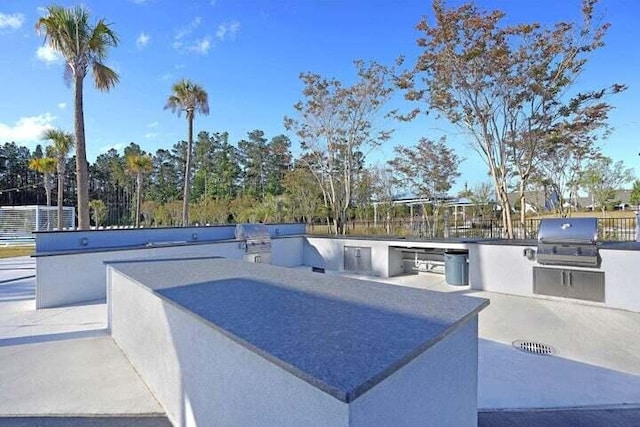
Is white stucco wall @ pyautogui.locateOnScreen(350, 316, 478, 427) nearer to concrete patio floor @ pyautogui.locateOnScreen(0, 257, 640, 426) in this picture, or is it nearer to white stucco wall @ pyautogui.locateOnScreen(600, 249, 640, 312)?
concrete patio floor @ pyautogui.locateOnScreen(0, 257, 640, 426)

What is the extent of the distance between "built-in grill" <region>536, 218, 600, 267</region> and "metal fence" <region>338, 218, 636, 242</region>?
192 cm

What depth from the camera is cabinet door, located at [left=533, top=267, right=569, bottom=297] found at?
5.61m

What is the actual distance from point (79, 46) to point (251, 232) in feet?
21.3

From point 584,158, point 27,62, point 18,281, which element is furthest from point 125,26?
point 584,158

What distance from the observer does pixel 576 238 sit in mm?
5355

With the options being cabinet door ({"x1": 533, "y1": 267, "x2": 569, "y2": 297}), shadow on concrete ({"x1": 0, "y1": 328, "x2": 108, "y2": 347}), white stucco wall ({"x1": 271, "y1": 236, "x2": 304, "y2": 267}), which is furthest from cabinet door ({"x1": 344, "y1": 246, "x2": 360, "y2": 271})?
shadow on concrete ({"x1": 0, "y1": 328, "x2": 108, "y2": 347})

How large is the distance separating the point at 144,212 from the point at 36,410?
30797 millimetres

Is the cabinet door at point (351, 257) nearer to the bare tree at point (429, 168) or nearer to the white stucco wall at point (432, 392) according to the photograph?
the bare tree at point (429, 168)

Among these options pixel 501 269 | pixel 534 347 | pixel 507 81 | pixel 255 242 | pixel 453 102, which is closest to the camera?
pixel 534 347

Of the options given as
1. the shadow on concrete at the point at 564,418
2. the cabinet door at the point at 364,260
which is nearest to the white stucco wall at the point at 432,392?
the shadow on concrete at the point at 564,418

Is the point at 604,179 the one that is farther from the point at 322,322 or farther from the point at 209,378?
the point at 209,378

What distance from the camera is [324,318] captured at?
152cm

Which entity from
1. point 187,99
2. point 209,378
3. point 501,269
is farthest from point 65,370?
point 187,99

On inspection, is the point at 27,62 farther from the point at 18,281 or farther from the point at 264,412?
the point at 264,412
